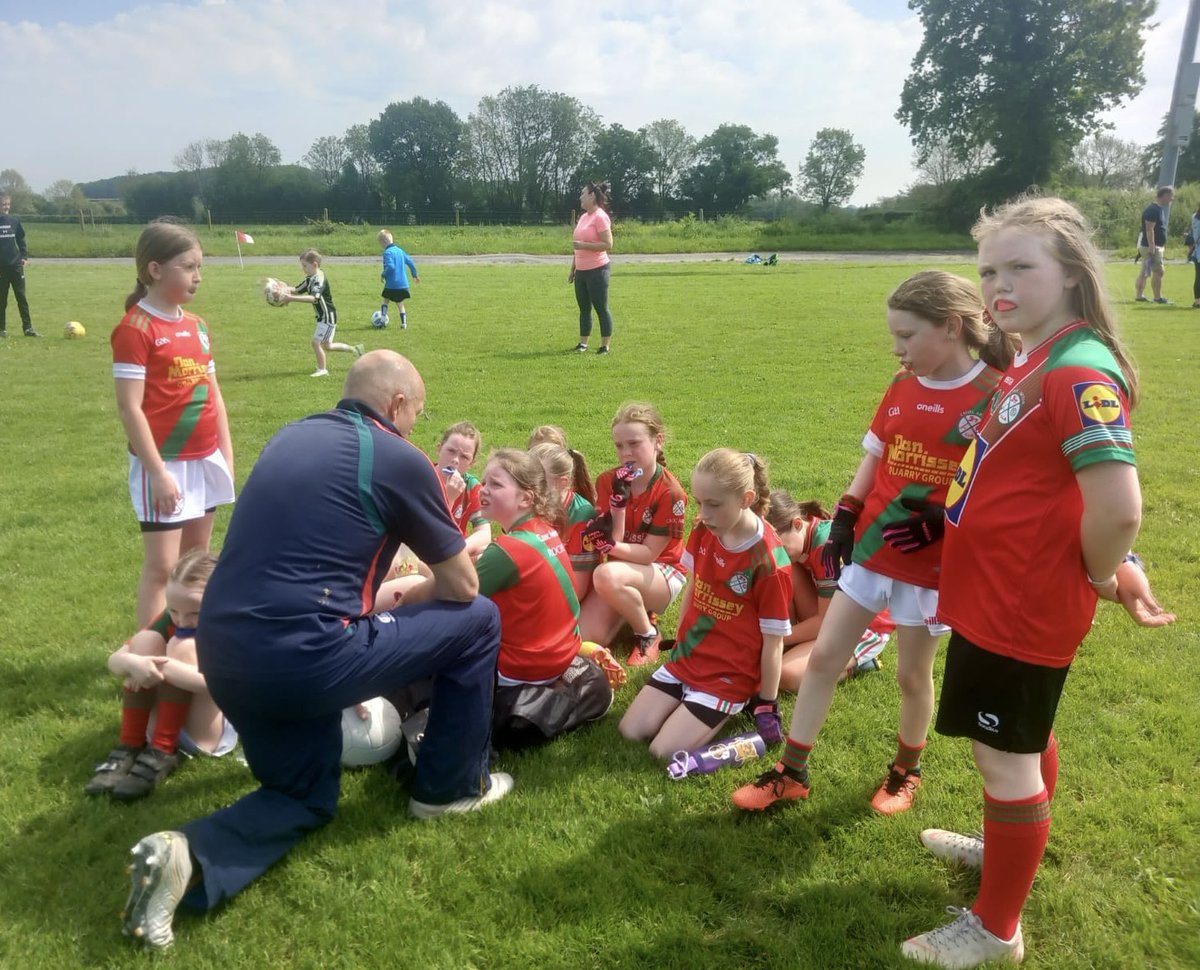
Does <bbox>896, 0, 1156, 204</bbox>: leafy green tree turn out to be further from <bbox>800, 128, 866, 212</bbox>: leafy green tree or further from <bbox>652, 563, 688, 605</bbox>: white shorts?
<bbox>652, 563, 688, 605</bbox>: white shorts

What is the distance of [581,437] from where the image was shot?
7965mm

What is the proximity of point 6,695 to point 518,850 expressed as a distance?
277cm

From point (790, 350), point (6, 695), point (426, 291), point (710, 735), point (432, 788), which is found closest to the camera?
point (432, 788)

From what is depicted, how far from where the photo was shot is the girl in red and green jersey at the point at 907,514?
278 centimetres

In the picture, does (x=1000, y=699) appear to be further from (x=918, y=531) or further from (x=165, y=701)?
(x=165, y=701)

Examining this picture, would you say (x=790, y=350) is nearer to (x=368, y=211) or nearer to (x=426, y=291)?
(x=426, y=291)

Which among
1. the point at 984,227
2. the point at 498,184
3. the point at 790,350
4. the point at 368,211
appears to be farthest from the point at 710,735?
the point at 498,184

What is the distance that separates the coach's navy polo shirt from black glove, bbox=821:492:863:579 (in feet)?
4.86

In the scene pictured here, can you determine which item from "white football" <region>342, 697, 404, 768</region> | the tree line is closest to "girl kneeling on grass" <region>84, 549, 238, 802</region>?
"white football" <region>342, 697, 404, 768</region>

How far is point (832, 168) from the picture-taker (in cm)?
8500

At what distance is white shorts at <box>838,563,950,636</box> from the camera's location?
2.91m

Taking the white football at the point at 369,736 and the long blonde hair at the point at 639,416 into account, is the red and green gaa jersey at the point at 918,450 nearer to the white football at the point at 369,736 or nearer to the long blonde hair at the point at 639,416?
the long blonde hair at the point at 639,416

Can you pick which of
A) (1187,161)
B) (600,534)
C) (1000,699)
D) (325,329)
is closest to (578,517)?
(600,534)

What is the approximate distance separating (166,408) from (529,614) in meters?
2.02
